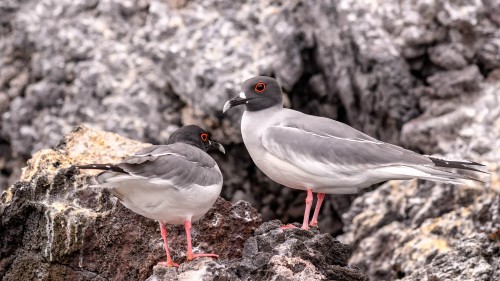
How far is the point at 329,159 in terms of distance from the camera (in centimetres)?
1033

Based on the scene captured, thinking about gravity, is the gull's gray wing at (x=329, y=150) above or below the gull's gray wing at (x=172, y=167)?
below

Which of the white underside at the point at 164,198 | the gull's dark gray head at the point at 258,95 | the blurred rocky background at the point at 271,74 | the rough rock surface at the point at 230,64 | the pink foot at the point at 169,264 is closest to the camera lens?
the white underside at the point at 164,198

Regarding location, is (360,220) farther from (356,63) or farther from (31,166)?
(31,166)

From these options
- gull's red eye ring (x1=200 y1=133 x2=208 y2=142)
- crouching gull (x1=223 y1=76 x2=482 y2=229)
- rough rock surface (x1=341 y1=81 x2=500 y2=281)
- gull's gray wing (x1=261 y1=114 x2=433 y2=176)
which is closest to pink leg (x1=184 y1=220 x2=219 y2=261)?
gull's red eye ring (x1=200 y1=133 x2=208 y2=142)

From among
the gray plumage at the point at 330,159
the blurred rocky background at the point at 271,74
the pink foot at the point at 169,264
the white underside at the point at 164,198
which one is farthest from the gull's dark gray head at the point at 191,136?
the blurred rocky background at the point at 271,74

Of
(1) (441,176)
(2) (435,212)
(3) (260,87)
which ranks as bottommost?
(2) (435,212)

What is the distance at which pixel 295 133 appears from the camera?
413 inches

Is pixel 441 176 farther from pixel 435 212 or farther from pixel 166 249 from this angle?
pixel 435 212

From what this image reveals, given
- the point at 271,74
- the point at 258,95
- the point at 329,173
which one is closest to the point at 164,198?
the point at 329,173

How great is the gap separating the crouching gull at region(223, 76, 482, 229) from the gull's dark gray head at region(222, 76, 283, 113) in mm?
293

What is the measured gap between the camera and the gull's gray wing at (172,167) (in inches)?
333

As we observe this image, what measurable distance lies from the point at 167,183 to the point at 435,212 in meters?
5.37

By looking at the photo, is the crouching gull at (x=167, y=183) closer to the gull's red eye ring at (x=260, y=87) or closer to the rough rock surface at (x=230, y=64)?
the gull's red eye ring at (x=260, y=87)

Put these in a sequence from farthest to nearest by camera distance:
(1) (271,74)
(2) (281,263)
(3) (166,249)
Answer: (1) (271,74) → (3) (166,249) → (2) (281,263)
